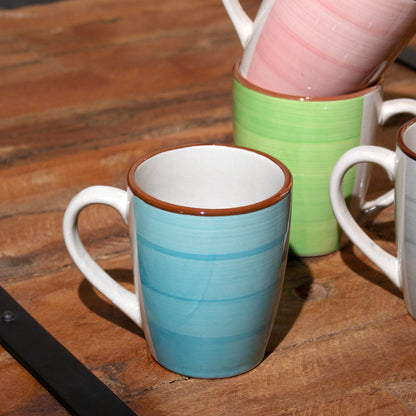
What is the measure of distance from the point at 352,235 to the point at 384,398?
13 centimetres

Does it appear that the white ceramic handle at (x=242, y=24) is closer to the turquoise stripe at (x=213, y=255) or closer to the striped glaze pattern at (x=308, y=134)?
the striped glaze pattern at (x=308, y=134)

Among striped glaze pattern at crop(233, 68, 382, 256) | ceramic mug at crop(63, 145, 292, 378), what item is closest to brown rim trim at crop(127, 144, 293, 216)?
ceramic mug at crop(63, 145, 292, 378)

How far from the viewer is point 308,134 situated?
0.59m

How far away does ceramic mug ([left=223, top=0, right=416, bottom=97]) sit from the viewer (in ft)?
1.77

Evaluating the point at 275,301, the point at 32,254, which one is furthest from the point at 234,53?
the point at 275,301

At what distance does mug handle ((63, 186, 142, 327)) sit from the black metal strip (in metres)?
0.05

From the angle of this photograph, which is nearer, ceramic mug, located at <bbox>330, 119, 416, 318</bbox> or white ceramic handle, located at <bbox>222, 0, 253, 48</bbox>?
ceramic mug, located at <bbox>330, 119, 416, 318</bbox>

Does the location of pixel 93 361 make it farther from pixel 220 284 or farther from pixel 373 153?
pixel 373 153

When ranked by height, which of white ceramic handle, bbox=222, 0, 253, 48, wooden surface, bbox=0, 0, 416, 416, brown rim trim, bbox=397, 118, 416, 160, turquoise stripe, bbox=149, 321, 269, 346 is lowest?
wooden surface, bbox=0, 0, 416, 416

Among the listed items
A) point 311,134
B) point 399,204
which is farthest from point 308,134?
point 399,204

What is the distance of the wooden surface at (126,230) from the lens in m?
0.49

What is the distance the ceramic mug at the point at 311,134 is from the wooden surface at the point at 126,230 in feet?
0.14

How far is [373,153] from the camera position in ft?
1.76

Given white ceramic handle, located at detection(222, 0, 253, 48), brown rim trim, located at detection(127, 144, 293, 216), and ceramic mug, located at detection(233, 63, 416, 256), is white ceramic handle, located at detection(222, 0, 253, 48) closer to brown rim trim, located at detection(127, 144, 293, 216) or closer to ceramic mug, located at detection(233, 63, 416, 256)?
ceramic mug, located at detection(233, 63, 416, 256)
